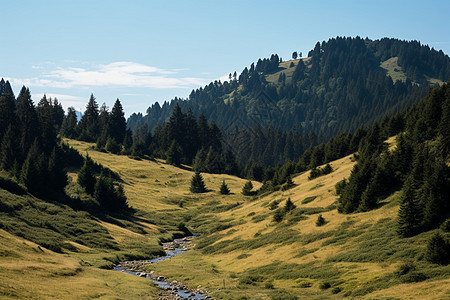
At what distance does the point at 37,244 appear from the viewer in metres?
49.7

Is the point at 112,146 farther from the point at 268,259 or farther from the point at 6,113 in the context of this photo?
the point at 268,259

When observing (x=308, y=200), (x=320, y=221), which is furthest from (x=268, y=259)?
(x=308, y=200)

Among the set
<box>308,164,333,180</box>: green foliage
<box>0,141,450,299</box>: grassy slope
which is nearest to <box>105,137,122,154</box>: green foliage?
<box>0,141,450,299</box>: grassy slope

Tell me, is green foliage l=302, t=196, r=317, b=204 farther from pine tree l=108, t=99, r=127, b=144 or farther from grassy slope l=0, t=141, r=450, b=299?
pine tree l=108, t=99, r=127, b=144

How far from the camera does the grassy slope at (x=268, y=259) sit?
32594 millimetres

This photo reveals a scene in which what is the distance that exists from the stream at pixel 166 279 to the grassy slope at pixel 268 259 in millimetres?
1535

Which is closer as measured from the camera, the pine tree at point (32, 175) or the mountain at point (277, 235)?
the mountain at point (277, 235)

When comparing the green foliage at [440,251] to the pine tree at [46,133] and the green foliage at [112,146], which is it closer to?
the pine tree at [46,133]

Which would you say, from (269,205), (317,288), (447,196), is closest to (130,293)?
(317,288)

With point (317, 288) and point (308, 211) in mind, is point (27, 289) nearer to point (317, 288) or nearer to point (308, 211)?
point (317, 288)

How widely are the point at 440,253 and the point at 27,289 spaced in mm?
33351

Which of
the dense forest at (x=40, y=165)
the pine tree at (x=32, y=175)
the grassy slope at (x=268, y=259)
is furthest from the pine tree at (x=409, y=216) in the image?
the pine tree at (x=32, y=175)

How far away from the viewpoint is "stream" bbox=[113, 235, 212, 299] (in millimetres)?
39281

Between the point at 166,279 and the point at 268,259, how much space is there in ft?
42.5
